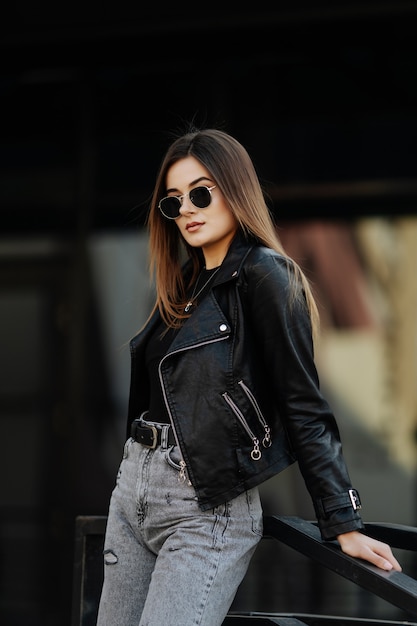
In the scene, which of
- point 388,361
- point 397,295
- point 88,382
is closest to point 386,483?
point 388,361

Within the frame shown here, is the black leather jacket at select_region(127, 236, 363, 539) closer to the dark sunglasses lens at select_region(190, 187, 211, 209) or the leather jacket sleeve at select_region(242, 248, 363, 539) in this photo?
the leather jacket sleeve at select_region(242, 248, 363, 539)

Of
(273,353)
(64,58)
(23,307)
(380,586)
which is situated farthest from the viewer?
(23,307)

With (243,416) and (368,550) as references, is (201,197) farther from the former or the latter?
(368,550)

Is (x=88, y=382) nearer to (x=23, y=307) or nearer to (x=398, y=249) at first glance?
(x=23, y=307)

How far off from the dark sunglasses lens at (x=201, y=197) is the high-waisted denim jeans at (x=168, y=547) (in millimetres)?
585

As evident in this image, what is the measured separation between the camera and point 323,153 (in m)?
6.27

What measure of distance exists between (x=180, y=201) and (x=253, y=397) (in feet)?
1.73

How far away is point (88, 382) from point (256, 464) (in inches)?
174

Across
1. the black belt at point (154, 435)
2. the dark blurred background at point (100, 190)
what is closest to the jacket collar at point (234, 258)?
the black belt at point (154, 435)

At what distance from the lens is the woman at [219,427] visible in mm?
2043

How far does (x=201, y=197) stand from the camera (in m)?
2.26

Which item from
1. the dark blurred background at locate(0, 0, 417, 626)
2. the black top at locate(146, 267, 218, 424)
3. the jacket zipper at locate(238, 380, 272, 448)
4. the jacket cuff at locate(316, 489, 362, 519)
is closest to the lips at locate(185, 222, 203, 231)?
the black top at locate(146, 267, 218, 424)

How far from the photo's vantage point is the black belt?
7.16 ft

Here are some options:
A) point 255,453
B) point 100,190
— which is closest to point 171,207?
point 255,453
